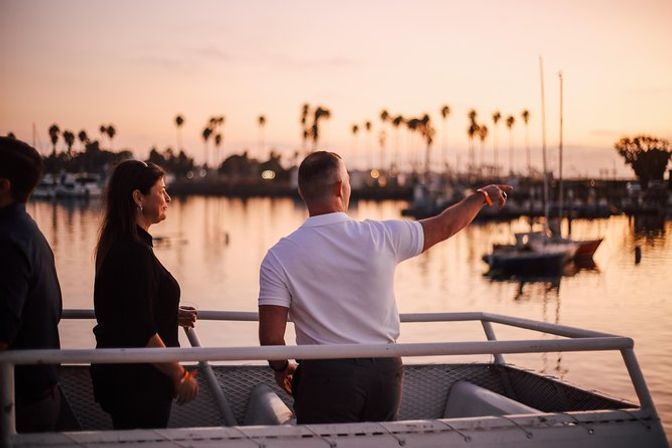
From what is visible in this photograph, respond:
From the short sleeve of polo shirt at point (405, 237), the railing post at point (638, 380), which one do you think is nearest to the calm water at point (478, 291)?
the short sleeve of polo shirt at point (405, 237)

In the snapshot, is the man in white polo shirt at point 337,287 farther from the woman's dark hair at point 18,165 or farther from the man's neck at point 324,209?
the woman's dark hair at point 18,165

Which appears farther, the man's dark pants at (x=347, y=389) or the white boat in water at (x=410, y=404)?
the man's dark pants at (x=347, y=389)

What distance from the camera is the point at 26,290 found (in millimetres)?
3412

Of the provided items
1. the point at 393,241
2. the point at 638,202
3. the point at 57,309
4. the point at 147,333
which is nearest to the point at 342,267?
the point at 393,241

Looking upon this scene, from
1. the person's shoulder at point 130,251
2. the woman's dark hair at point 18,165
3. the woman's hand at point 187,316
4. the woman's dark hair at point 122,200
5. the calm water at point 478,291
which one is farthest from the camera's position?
the calm water at point 478,291

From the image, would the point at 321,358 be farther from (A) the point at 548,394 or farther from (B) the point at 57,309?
(A) the point at 548,394

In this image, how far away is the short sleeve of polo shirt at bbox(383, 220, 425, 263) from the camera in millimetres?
3713

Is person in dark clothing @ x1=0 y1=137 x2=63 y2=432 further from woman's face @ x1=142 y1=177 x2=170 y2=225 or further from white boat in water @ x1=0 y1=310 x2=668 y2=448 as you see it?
woman's face @ x1=142 y1=177 x2=170 y2=225

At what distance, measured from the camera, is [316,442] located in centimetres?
360

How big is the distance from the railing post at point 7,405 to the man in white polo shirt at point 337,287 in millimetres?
1000

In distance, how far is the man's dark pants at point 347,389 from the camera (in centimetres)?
367

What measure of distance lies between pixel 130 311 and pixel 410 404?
2.34 metres

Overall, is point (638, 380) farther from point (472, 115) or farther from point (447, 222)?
point (472, 115)

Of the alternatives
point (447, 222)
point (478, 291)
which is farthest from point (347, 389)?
point (478, 291)
